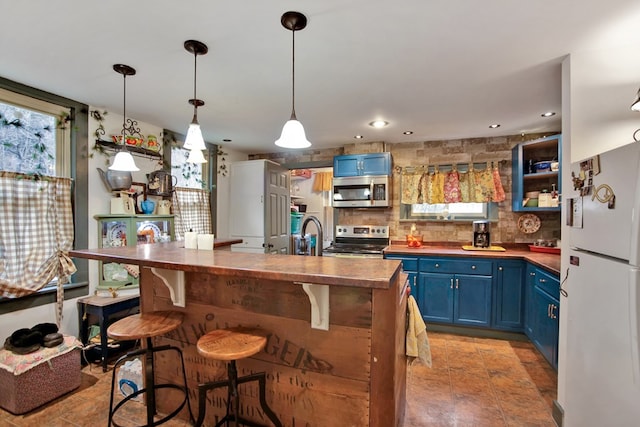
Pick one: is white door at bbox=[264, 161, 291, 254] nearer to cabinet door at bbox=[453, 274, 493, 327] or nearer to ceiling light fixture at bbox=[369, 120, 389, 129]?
ceiling light fixture at bbox=[369, 120, 389, 129]

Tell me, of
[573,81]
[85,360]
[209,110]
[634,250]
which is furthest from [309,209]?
[634,250]

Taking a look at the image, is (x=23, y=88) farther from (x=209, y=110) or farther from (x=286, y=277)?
(x=286, y=277)

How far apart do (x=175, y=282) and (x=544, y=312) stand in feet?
10.0

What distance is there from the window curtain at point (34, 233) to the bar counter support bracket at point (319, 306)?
2.35 metres

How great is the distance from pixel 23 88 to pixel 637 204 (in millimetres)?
3998

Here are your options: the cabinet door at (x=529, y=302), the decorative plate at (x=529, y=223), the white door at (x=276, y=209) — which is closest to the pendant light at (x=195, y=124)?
the white door at (x=276, y=209)

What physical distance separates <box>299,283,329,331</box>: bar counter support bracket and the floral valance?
303 cm

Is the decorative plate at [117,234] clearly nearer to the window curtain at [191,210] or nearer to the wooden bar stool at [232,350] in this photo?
the window curtain at [191,210]

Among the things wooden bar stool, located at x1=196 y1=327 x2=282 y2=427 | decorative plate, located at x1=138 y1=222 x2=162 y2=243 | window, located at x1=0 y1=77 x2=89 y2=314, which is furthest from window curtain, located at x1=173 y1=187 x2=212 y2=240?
wooden bar stool, located at x1=196 y1=327 x2=282 y2=427

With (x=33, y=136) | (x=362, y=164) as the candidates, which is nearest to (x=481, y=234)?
(x=362, y=164)

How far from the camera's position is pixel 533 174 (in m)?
3.41

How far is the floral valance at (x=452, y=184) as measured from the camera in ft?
12.5

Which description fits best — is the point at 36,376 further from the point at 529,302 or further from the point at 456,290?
the point at 529,302

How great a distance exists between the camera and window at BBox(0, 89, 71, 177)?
2.39 meters
